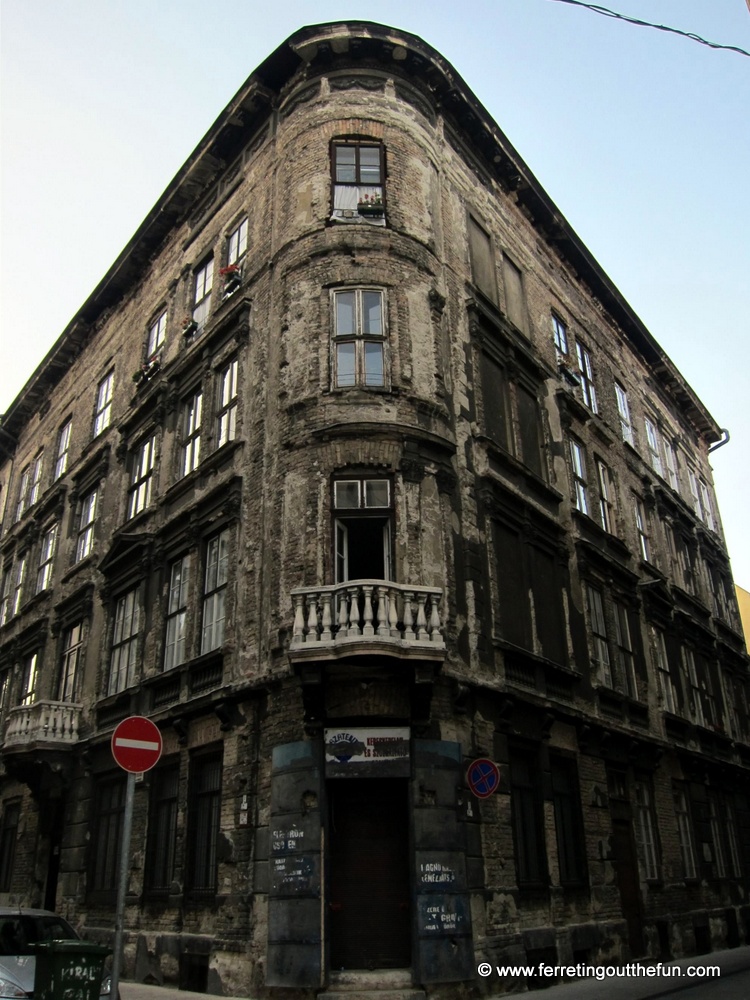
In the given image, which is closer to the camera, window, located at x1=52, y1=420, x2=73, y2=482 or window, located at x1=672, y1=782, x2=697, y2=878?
window, located at x1=672, y1=782, x2=697, y2=878

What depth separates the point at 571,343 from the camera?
69.5 feet

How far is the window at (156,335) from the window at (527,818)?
40.8 ft

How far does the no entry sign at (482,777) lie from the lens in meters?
10.7

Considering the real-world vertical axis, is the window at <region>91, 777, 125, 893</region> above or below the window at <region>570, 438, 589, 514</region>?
below

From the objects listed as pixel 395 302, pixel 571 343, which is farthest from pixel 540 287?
pixel 395 302

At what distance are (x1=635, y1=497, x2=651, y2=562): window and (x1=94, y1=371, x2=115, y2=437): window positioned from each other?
1355cm

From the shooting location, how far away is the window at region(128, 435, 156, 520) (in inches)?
716

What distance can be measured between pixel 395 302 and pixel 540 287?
7.18 m

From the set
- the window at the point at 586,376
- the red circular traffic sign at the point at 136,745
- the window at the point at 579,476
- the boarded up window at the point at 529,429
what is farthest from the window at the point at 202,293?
the red circular traffic sign at the point at 136,745

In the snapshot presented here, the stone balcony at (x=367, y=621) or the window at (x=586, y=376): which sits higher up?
the window at (x=586, y=376)

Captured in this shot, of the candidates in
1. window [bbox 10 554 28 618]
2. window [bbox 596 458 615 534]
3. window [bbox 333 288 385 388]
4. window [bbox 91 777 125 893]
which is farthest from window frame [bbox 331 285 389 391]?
window [bbox 10 554 28 618]

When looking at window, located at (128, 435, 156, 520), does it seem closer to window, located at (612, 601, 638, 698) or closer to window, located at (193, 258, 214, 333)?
window, located at (193, 258, 214, 333)

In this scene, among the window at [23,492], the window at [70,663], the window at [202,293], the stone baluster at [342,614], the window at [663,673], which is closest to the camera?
the stone baluster at [342,614]

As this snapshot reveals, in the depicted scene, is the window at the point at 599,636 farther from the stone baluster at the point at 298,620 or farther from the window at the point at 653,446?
the window at the point at 653,446
